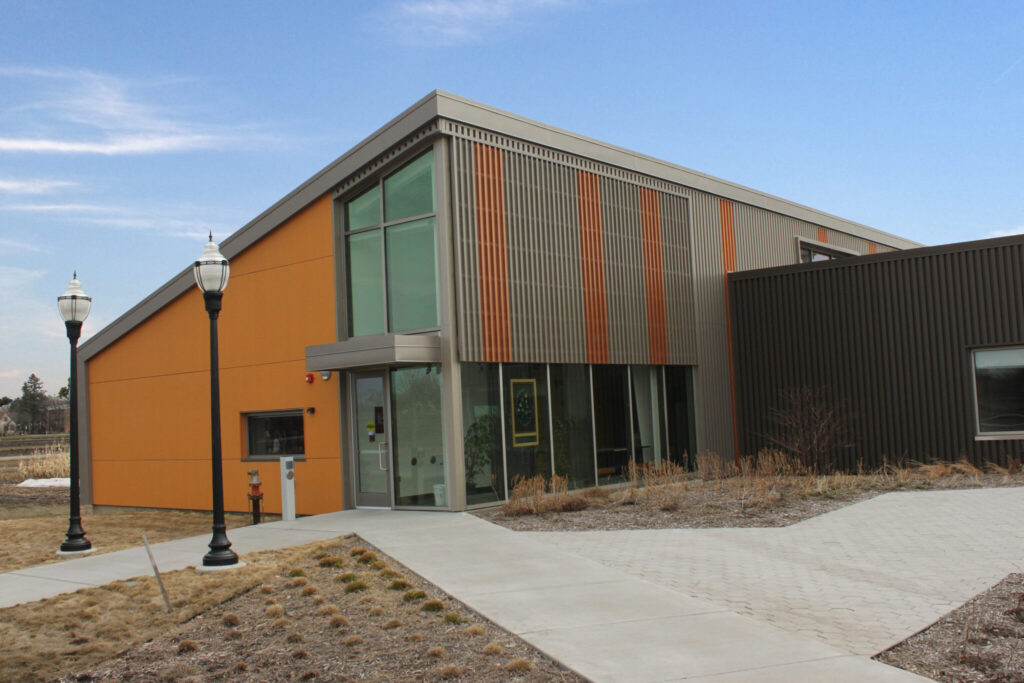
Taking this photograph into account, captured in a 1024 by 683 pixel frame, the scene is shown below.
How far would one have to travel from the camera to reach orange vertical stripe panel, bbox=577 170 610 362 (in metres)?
17.6

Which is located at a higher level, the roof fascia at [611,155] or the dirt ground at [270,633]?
the roof fascia at [611,155]

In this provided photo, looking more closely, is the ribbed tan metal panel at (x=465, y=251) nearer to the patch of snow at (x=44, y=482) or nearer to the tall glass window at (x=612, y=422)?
the tall glass window at (x=612, y=422)

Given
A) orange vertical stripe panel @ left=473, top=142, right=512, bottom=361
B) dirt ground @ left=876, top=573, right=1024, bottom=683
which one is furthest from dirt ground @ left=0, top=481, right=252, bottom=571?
dirt ground @ left=876, top=573, right=1024, bottom=683

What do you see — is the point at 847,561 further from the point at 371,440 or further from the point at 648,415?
the point at 648,415

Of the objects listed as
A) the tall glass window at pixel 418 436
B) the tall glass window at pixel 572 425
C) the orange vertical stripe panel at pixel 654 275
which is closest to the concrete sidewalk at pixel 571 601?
the tall glass window at pixel 418 436

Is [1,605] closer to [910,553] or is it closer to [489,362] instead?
[489,362]

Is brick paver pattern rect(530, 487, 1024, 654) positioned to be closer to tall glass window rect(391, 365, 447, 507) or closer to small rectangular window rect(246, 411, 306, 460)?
tall glass window rect(391, 365, 447, 507)

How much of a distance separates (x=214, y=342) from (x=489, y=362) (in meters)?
5.39

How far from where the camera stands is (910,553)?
32.9 ft

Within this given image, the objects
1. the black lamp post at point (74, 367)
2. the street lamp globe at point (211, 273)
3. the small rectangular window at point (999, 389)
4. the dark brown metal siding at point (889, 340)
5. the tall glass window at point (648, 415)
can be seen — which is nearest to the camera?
→ the street lamp globe at point (211, 273)

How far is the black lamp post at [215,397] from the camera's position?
1075cm

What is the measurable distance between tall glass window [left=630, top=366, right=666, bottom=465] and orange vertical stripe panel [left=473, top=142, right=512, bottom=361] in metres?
4.21

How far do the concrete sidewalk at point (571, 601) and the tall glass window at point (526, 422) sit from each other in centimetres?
245

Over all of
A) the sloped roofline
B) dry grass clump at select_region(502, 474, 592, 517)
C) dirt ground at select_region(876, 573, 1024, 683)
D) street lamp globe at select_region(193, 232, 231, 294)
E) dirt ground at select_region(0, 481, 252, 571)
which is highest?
the sloped roofline
